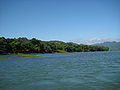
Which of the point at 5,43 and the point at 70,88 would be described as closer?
the point at 70,88

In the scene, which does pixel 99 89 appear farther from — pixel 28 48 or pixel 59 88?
pixel 28 48

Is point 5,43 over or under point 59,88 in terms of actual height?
over

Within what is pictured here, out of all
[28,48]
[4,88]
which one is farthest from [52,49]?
[4,88]

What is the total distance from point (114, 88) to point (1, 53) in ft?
423

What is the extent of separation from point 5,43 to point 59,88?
130 metres

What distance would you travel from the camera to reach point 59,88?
1545 cm

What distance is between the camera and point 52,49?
190 metres

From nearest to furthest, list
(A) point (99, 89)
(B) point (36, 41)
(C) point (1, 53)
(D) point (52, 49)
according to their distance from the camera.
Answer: (A) point (99, 89) → (C) point (1, 53) → (B) point (36, 41) → (D) point (52, 49)

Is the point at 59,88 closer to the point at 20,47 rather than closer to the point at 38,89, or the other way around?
the point at 38,89

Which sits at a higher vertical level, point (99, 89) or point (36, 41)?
point (36, 41)

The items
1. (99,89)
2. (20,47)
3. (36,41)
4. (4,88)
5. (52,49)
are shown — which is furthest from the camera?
(52,49)

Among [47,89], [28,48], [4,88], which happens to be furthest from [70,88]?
[28,48]

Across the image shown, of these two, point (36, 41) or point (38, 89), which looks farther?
point (36, 41)

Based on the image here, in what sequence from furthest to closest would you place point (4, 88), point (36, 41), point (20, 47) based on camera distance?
1. point (36, 41)
2. point (20, 47)
3. point (4, 88)
